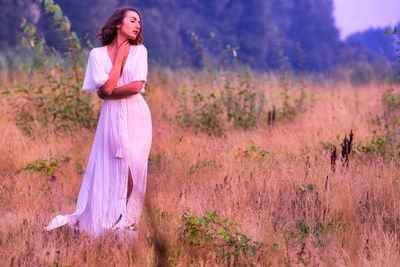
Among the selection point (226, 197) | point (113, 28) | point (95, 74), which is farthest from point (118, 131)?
point (226, 197)

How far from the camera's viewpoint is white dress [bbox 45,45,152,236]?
17.1ft

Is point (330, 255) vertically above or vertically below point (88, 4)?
below

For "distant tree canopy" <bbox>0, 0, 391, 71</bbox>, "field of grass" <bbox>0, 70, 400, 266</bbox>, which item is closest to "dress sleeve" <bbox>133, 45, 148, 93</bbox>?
"field of grass" <bbox>0, 70, 400, 266</bbox>

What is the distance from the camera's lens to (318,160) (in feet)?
24.2

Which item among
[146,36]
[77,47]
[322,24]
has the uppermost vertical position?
[322,24]

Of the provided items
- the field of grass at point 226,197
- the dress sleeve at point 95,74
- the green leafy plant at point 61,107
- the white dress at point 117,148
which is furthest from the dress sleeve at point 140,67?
the green leafy plant at point 61,107

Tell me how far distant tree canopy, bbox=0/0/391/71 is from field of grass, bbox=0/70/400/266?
1418 cm

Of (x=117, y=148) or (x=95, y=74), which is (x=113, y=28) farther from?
(x=117, y=148)

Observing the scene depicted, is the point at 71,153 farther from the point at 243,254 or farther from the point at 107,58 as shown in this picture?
the point at 243,254

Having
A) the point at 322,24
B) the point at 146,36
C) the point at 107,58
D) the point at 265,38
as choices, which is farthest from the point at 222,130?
the point at 322,24

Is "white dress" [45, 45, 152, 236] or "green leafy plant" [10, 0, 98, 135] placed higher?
"green leafy plant" [10, 0, 98, 135]

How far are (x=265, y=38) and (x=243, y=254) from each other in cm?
3149

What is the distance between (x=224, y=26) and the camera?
35.2m

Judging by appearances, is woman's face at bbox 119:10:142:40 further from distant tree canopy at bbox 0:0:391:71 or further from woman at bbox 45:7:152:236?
distant tree canopy at bbox 0:0:391:71
